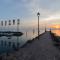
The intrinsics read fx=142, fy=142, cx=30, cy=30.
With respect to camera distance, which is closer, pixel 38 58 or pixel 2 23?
pixel 38 58

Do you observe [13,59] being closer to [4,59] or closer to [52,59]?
[4,59]

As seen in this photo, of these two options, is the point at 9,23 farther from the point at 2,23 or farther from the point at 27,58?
the point at 27,58

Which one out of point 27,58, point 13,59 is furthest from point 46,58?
point 13,59

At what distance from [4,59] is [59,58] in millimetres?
5317

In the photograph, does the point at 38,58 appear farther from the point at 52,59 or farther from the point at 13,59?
the point at 13,59

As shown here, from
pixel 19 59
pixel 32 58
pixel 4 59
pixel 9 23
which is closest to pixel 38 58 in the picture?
pixel 32 58

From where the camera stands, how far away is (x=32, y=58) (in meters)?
13.8

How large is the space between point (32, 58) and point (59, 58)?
2603 mm

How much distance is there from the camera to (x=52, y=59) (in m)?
13.3

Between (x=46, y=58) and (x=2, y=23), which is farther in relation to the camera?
(x=2, y=23)

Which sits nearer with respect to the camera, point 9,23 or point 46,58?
point 46,58

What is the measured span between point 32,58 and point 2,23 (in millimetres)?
117044

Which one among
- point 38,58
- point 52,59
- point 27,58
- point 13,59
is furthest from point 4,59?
point 52,59

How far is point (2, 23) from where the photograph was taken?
419 feet
